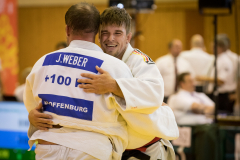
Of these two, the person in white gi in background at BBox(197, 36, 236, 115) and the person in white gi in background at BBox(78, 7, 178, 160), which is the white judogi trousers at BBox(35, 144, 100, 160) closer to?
the person in white gi in background at BBox(78, 7, 178, 160)

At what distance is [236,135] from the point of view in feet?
12.9

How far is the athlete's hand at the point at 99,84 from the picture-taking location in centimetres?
162

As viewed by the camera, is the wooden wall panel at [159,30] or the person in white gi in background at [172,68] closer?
the person in white gi in background at [172,68]

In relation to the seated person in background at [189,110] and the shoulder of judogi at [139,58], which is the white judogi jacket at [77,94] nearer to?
the shoulder of judogi at [139,58]

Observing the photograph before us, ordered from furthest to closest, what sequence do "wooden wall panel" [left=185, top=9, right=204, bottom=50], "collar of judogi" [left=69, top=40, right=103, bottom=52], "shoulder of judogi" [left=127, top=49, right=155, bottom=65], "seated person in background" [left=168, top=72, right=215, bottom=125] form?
1. "wooden wall panel" [left=185, top=9, right=204, bottom=50]
2. "seated person in background" [left=168, top=72, right=215, bottom=125]
3. "shoulder of judogi" [left=127, top=49, right=155, bottom=65]
4. "collar of judogi" [left=69, top=40, right=103, bottom=52]

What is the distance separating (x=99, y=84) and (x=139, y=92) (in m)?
0.22

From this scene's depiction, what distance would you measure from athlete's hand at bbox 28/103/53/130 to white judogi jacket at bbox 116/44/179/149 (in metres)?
0.40

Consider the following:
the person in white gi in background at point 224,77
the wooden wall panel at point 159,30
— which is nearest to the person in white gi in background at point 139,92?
the person in white gi in background at point 224,77

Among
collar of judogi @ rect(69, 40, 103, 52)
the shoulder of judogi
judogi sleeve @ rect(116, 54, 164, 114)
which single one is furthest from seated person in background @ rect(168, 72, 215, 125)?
collar of judogi @ rect(69, 40, 103, 52)

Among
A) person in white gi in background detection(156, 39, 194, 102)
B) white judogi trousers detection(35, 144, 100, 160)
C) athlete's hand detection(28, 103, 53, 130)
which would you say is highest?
athlete's hand detection(28, 103, 53, 130)

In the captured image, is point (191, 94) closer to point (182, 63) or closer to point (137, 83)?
point (182, 63)

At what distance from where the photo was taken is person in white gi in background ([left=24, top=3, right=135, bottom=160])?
1.62 metres

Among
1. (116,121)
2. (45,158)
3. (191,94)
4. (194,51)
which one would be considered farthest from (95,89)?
(194,51)

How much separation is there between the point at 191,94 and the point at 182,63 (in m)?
1.70
